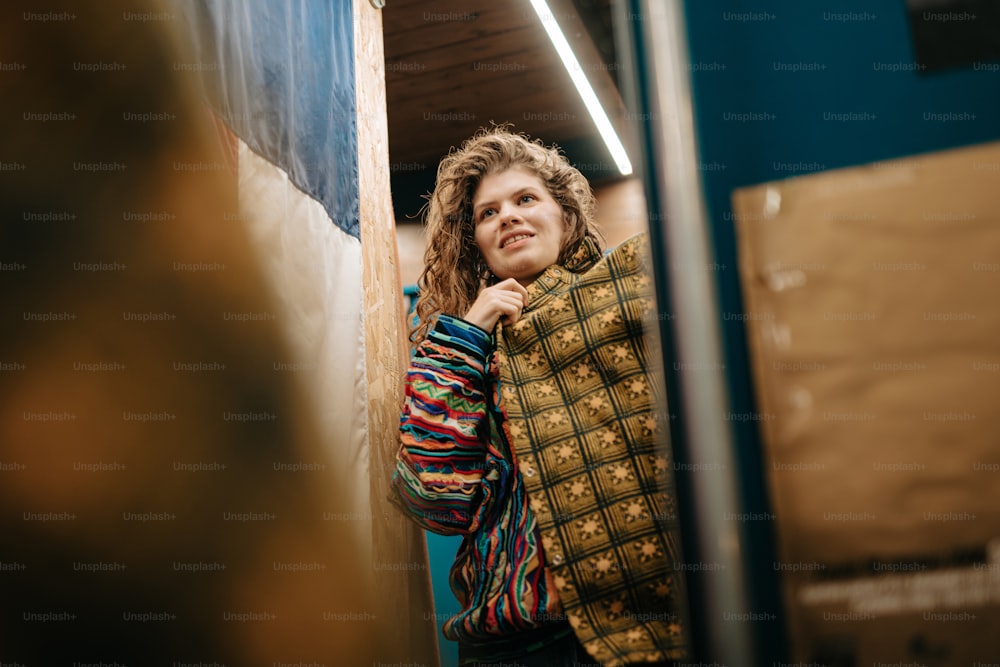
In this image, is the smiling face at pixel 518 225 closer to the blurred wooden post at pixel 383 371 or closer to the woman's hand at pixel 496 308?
the woman's hand at pixel 496 308

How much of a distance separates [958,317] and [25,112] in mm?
1319

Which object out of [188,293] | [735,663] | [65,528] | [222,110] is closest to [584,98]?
[222,110]

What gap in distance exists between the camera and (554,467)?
48.5 inches

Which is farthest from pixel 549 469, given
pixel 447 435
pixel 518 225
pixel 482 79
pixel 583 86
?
pixel 482 79

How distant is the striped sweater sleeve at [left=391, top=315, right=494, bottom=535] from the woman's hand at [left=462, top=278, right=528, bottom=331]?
0.03 m

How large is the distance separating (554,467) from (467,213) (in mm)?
771

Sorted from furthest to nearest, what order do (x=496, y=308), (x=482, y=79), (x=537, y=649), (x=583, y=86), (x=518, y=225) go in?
(x=482, y=79)
(x=583, y=86)
(x=518, y=225)
(x=496, y=308)
(x=537, y=649)

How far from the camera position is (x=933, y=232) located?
1.83 feet

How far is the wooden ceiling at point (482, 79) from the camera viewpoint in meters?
2.60

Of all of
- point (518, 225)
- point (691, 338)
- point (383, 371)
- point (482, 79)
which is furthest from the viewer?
point (482, 79)

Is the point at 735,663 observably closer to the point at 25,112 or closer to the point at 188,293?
the point at 188,293

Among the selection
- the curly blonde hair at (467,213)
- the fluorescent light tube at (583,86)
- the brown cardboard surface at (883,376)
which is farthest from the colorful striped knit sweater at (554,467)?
the fluorescent light tube at (583,86)

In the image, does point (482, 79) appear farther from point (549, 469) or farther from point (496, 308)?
point (549, 469)

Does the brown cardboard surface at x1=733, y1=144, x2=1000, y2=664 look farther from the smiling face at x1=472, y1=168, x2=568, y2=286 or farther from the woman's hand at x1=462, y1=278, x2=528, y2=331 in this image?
the smiling face at x1=472, y1=168, x2=568, y2=286
